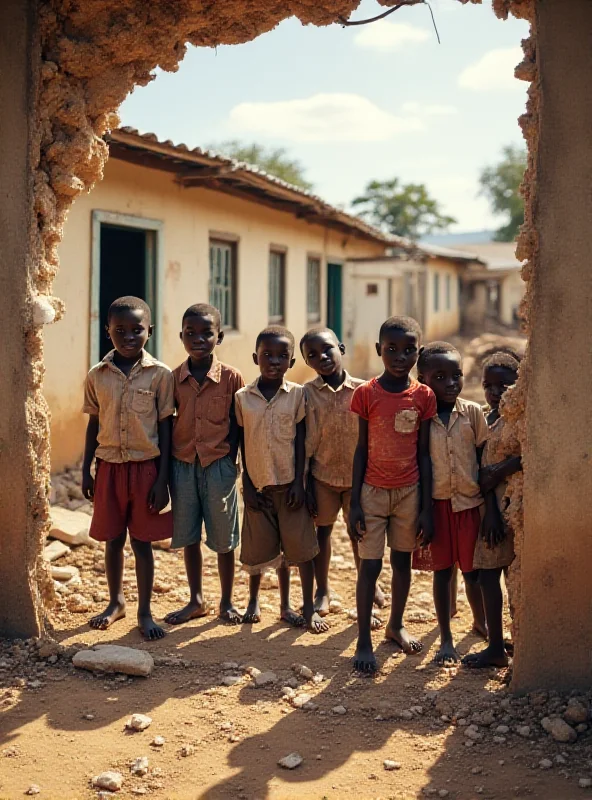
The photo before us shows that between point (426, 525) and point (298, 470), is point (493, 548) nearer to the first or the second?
point (426, 525)

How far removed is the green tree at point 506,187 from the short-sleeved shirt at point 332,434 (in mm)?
39088

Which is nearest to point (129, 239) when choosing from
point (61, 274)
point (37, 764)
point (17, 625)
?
point (61, 274)

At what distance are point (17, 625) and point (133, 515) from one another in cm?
73

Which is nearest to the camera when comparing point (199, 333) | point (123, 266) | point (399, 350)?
point (399, 350)

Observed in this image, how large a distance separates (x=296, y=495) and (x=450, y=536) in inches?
30.3

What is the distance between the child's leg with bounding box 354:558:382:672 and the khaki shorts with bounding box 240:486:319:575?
43cm

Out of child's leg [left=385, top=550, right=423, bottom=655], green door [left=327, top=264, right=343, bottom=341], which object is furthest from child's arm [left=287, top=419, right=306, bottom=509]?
green door [left=327, top=264, right=343, bottom=341]

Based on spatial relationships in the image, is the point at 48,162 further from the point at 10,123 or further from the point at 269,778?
the point at 269,778

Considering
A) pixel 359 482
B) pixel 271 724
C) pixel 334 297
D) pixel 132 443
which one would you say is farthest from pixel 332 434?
pixel 334 297

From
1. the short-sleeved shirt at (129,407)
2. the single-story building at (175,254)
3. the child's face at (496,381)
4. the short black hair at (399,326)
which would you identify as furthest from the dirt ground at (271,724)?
the single-story building at (175,254)

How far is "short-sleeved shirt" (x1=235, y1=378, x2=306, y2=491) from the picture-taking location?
4.10m

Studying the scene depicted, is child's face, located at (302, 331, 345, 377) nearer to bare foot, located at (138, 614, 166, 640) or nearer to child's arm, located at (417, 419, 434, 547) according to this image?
child's arm, located at (417, 419, 434, 547)

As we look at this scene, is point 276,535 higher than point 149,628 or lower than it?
higher

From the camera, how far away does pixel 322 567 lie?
448cm
